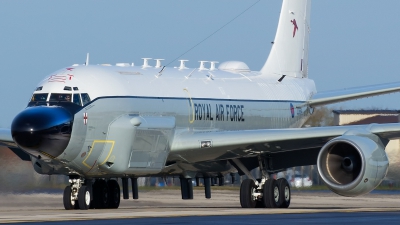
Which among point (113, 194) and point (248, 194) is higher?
point (248, 194)

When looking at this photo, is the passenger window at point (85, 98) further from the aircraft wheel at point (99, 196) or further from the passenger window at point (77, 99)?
the aircraft wheel at point (99, 196)

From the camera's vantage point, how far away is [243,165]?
32906 mm

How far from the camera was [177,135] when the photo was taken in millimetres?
30375

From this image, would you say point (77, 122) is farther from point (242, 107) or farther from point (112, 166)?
point (242, 107)

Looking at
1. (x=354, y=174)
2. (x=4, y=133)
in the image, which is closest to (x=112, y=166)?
(x=4, y=133)

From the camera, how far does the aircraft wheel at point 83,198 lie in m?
29.4

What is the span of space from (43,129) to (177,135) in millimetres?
4935

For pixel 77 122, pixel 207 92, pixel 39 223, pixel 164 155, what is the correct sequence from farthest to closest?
pixel 207 92
pixel 164 155
pixel 77 122
pixel 39 223

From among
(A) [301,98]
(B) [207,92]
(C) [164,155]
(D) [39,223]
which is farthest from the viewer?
(A) [301,98]

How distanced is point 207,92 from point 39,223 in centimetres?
1139

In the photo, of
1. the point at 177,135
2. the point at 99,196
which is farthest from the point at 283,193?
the point at 99,196

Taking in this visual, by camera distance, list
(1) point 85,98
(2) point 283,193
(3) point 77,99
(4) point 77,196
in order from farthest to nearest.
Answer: (2) point 283,193 → (4) point 77,196 → (1) point 85,98 → (3) point 77,99

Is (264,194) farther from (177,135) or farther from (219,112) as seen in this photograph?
(177,135)

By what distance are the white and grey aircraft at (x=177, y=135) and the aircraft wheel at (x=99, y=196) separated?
0.03 metres
